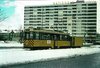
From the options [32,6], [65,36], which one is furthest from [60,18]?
[65,36]

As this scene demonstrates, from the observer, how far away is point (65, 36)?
177ft

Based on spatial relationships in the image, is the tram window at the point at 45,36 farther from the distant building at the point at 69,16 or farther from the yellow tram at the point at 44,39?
the distant building at the point at 69,16

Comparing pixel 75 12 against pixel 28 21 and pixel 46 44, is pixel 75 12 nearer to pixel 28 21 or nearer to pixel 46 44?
pixel 28 21

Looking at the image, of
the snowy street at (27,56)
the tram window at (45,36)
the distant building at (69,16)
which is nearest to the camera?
the snowy street at (27,56)

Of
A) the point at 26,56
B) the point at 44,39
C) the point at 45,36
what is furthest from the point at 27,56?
the point at 45,36

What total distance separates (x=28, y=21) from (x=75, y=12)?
99.6ft

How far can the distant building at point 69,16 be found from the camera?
184250 millimetres

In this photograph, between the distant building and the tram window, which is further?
the distant building

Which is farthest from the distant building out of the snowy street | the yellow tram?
the snowy street

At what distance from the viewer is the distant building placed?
18425 cm

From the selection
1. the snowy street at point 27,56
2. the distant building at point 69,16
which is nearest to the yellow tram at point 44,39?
the snowy street at point 27,56

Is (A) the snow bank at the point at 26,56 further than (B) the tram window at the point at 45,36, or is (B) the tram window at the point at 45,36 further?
(B) the tram window at the point at 45,36

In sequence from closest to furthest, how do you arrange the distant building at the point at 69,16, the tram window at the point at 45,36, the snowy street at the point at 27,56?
the snowy street at the point at 27,56 → the tram window at the point at 45,36 → the distant building at the point at 69,16

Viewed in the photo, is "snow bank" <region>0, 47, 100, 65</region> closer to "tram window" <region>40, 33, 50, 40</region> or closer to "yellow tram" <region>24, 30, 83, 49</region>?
"yellow tram" <region>24, 30, 83, 49</region>
